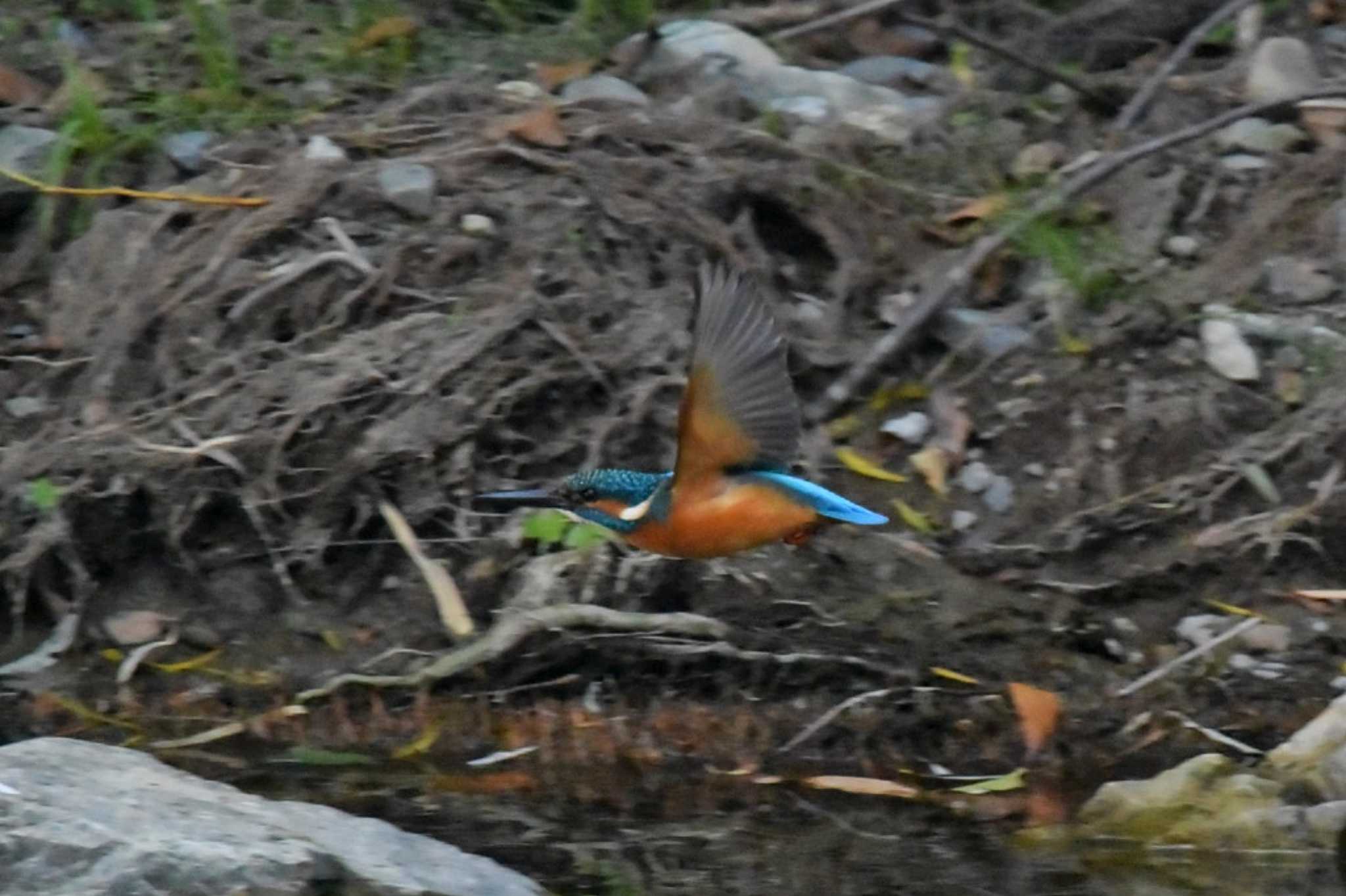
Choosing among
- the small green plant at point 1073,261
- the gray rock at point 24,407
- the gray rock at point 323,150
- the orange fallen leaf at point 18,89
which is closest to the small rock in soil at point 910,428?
the small green plant at point 1073,261

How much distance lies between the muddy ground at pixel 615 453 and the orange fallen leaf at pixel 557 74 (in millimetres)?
171

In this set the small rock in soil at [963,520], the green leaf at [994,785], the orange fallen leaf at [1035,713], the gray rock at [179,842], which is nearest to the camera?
the gray rock at [179,842]

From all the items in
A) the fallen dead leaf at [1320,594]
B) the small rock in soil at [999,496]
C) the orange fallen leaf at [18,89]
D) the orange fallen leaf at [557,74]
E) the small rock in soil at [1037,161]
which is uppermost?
the orange fallen leaf at [557,74]

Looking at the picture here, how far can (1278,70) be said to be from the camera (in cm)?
609

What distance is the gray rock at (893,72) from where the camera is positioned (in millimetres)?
6402

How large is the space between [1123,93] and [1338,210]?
81 cm

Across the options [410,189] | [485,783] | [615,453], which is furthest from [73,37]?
[485,783]

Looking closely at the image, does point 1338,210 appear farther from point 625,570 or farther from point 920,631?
point 625,570

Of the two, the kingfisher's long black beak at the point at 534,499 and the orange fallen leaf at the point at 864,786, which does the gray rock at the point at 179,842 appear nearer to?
the kingfisher's long black beak at the point at 534,499

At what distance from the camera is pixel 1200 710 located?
473 centimetres

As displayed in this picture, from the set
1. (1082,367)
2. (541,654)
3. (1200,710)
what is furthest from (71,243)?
(1200,710)

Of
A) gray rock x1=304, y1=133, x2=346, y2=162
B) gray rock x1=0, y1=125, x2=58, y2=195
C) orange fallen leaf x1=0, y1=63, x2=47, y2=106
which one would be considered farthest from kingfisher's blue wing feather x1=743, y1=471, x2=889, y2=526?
orange fallen leaf x1=0, y1=63, x2=47, y2=106

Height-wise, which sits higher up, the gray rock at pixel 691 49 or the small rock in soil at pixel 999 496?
the gray rock at pixel 691 49

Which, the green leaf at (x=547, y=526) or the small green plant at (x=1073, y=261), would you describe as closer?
the green leaf at (x=547, y=526)
